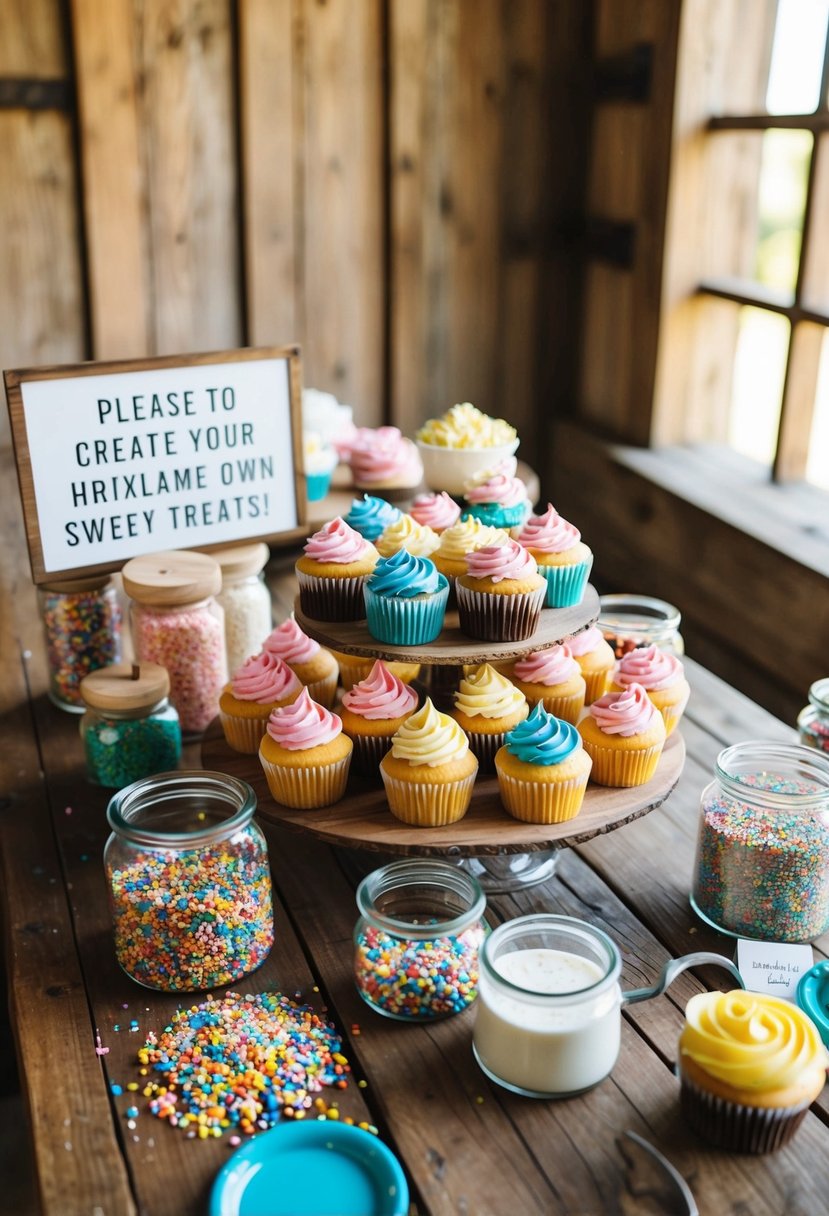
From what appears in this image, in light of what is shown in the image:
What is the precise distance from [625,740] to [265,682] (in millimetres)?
423

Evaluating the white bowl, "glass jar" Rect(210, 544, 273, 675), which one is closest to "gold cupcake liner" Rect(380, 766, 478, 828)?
"glass jar" Rect(210, 544, 273, 675)

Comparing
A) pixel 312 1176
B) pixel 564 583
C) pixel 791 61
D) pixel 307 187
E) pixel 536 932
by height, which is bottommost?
pixel 312 1176

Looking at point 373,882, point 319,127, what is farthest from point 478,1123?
point 319,127

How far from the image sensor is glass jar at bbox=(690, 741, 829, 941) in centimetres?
123

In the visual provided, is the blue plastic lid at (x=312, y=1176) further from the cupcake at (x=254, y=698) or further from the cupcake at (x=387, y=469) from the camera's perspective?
the cupcake at (x=387, y=469)

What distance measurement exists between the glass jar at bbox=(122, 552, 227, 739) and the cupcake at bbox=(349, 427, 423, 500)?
0.56m

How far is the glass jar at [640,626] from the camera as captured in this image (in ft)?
5.44

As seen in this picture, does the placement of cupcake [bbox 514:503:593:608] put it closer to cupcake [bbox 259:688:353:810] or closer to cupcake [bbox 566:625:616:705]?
cupcake [bbox 566:625:616:705]

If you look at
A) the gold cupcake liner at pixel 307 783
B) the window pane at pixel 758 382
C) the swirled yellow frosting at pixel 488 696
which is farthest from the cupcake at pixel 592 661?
the window pane at pixel 758 382

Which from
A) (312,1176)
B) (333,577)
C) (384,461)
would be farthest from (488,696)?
(384,461)

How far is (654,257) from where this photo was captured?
8.45 ft

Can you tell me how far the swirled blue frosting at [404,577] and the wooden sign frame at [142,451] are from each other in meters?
0.52

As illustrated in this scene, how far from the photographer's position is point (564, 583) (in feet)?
4.64

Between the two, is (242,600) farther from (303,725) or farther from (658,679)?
(658,679)
